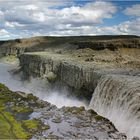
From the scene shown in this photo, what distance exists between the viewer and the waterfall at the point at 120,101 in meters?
36.8

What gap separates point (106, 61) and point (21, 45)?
106m

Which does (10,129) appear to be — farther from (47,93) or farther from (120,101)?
(47,93)

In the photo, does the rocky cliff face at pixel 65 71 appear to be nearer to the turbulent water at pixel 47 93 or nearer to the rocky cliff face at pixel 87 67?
the rocky cliff face at pixel 87 67

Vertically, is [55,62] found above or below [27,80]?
above

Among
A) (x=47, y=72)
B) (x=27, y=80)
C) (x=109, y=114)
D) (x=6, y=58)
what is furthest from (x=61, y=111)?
(x=6, y=58)

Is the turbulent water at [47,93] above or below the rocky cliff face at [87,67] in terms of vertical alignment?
below

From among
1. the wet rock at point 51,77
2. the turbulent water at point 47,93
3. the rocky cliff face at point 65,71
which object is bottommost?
the turbulent water at point 47,93

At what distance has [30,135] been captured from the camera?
3828cm

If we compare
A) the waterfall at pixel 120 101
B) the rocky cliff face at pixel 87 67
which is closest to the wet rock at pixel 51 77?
the rocky cliff face at pixel 87 67

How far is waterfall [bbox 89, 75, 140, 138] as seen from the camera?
3681cm

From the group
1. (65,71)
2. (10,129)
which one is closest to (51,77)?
(65,71)

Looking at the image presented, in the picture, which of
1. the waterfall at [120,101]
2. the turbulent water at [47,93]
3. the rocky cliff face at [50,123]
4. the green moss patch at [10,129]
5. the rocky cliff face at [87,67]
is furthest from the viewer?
the turbulent water at [47,93]

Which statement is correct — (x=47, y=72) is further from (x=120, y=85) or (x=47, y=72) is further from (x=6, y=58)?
(x=6, y=58)

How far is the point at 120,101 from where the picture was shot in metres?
41.6
